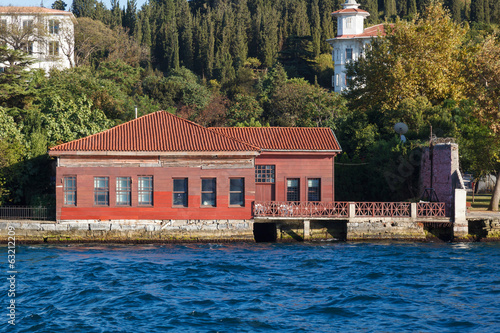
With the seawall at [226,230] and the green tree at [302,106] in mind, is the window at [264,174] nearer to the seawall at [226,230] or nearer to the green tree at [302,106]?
the seawall at [226,230]

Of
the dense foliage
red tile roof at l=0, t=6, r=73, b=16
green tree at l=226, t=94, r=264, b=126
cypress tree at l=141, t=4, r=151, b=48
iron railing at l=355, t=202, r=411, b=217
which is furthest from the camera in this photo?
cypress tree at l=141, t=4, r=151, b=48

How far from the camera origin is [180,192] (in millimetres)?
34531

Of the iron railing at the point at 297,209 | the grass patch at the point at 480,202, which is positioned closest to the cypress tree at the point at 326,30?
the grass patch at the point at 480,202

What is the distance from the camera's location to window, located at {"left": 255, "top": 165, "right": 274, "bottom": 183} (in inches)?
1447

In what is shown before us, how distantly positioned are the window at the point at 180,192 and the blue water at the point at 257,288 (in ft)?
9.16

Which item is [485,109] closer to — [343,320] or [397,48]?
[397,48]

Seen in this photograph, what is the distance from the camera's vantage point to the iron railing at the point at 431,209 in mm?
34500

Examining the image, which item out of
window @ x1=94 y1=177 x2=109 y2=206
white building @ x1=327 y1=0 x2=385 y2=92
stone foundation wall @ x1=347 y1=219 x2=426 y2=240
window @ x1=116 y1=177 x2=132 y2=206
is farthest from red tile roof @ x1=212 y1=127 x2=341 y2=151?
white building @ x1=327 y1=0 x2=385 y2=92

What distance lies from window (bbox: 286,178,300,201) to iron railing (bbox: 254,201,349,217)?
1259 mm

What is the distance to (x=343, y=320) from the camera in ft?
69.2

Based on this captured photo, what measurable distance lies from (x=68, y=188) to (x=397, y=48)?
26058 mm

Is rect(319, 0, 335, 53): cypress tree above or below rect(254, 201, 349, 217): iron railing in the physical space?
above

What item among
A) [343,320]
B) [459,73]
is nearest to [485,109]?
[459,73]

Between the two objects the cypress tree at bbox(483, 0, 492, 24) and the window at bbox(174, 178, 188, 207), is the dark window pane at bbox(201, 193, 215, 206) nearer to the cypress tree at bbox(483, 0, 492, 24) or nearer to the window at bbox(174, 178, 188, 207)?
the window at bbox(174, 178, 188, 207)
